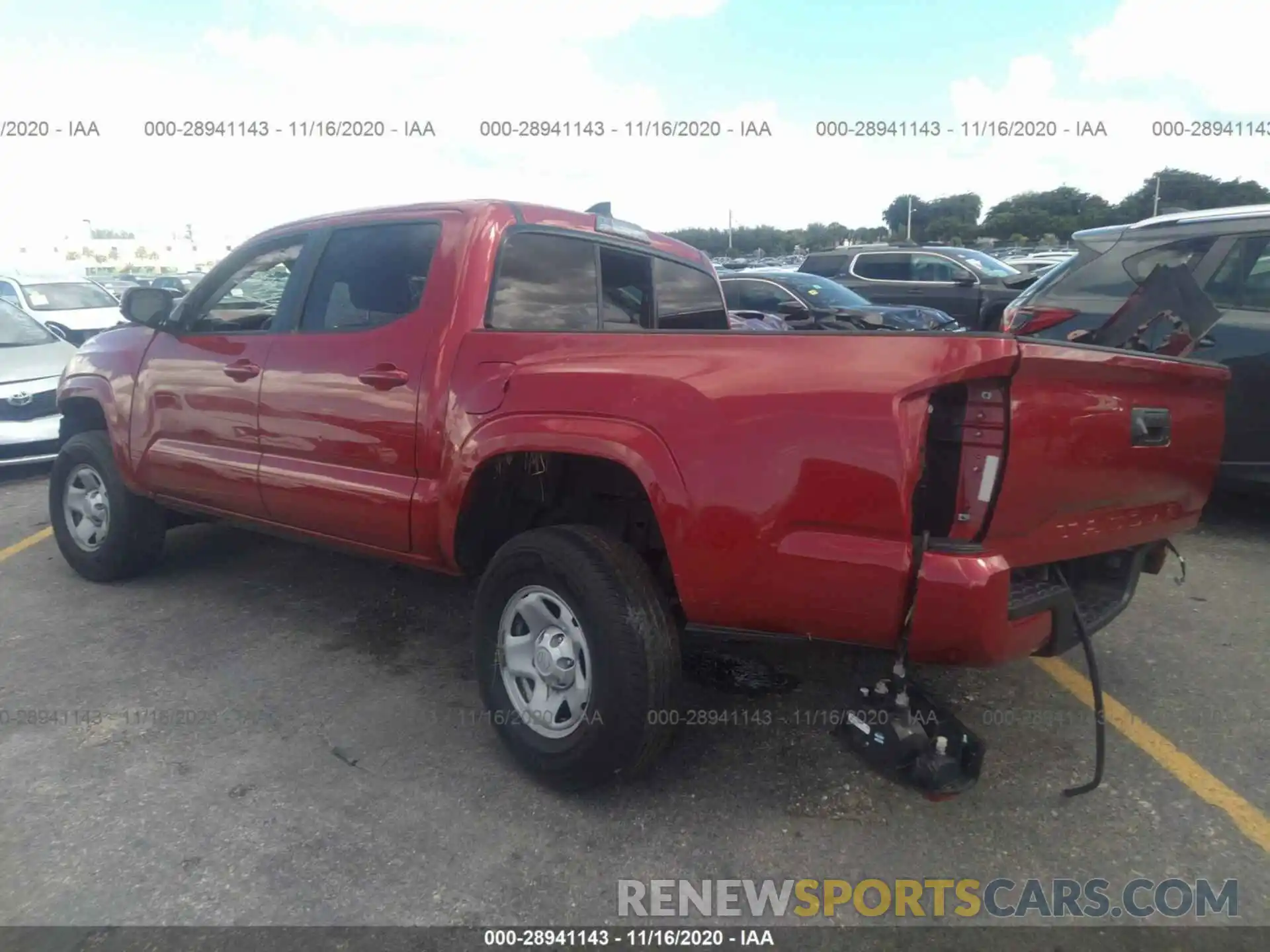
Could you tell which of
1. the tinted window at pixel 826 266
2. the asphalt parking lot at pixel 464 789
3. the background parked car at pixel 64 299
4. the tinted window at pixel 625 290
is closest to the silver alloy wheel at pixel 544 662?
the asphalt parking lot at pixel 464 789

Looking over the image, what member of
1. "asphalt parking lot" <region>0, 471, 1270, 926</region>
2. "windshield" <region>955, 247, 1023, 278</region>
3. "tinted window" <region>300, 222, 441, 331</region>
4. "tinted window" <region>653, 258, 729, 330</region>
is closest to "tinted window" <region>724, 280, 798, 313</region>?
"windshield" <region>955, 247, 1023, 278</region>

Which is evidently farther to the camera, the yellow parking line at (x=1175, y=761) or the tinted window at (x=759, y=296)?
the tinted window at (x=759, y=296)

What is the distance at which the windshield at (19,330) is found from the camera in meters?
8.29

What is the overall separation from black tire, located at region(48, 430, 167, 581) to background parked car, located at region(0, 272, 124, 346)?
27.0 ft

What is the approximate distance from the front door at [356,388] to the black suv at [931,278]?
10341 mm

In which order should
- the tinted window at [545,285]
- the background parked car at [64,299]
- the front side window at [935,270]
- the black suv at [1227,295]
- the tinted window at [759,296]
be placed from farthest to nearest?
the front side window at [935,270], the background parked car at [64,299], the tinted window at [759,296], the black suv at [1227,295], the tinted window at [545,285]

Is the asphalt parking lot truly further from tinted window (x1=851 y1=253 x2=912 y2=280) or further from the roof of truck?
tinted window (x1=851 y1=253 x2=912 y2=280)

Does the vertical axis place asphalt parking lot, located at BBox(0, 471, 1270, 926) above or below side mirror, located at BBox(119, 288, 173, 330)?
below

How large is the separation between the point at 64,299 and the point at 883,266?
12.2 m

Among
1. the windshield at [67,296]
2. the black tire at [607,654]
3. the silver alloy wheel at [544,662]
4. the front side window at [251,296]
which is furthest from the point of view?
the windshield at [67,296]

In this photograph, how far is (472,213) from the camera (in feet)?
11.2

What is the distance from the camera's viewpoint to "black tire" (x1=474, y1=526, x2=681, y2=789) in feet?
8.75

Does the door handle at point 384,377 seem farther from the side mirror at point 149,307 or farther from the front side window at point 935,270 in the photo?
the front side window at point 935,270

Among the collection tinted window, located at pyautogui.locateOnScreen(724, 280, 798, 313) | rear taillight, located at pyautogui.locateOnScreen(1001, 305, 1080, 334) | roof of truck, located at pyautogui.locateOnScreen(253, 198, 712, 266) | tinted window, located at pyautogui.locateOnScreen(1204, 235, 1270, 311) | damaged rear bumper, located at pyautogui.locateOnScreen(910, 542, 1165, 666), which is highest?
roof of truck, located at pyautogui.locateOnScreen(253, 198, 712, 266)
